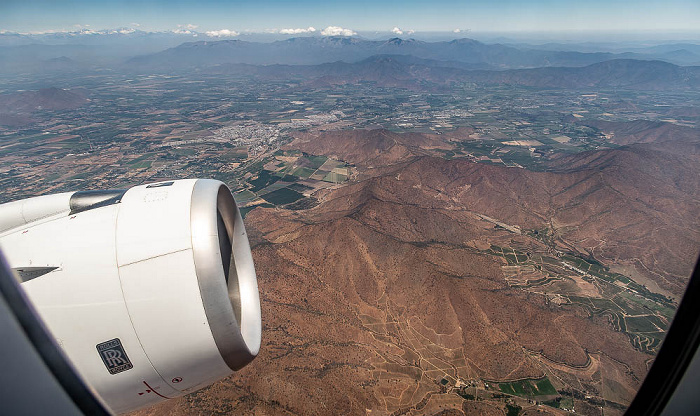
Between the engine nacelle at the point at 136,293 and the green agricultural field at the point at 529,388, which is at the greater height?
the engine nacelle at the point at 136,293

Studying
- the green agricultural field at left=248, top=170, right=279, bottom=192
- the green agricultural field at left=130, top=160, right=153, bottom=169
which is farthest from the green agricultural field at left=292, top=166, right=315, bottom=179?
the green agricultural field at left=130, top=160, right=153, bottom=169

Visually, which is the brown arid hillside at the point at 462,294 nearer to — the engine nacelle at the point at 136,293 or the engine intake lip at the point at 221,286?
the engine intake lip at the point at 221,286

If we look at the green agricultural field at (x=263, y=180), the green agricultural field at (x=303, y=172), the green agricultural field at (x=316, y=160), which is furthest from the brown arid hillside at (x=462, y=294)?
the green agricultural field at (x=316, y=160)

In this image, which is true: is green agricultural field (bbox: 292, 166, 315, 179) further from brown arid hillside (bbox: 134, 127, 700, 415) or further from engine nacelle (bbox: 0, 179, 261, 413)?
engine nacelle (bbox: 0, 179, 261, 413)

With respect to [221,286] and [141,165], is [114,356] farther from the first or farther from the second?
[141,165]

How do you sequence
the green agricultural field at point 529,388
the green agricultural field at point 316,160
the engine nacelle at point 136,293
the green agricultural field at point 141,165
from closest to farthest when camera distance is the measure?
the engine nacelle at point 136,293
the green agricultural field at point 529,388
the green agricultural field at point 141,165
the green agricultural field at point 316,160

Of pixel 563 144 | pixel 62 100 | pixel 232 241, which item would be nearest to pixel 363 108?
pixel 563 144

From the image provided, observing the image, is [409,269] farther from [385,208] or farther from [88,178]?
[88,178]
